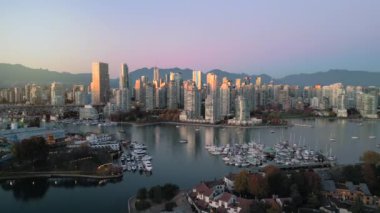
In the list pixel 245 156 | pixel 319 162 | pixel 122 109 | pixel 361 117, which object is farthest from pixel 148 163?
pixel 361 117

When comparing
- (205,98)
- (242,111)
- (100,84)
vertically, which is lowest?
(242,111)

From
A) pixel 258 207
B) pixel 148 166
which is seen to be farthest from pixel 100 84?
pixel 258 207

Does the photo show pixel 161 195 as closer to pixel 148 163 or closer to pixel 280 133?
pixel 148 163

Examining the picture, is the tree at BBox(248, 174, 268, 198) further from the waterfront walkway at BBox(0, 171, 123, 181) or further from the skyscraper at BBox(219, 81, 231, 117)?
the skyscraper at BBox(219, 81, 231, 117)

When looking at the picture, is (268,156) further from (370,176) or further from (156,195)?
(156,195)

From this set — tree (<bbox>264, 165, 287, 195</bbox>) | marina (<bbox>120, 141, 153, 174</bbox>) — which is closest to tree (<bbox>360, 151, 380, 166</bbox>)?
tree (<bbox>264, 165, 287, 195</bbox>)
